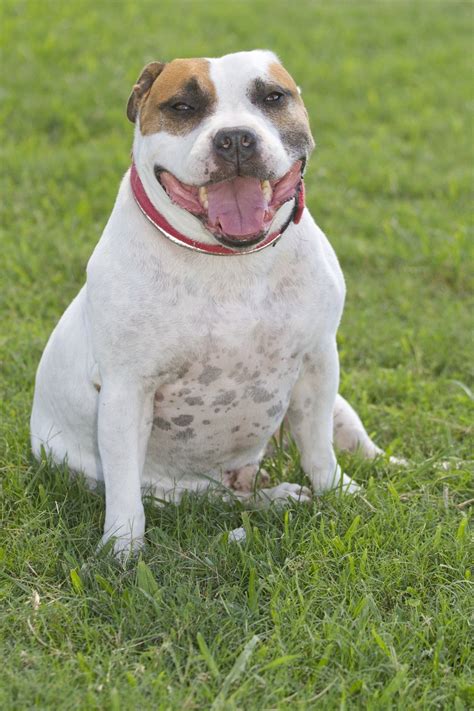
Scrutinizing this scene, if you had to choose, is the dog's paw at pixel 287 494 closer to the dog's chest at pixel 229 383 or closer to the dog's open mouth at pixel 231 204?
the dog's chest at pixel 229 383

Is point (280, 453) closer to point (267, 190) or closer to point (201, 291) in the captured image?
point (201, 291)

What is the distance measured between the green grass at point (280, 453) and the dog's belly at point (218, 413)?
17 centimetres

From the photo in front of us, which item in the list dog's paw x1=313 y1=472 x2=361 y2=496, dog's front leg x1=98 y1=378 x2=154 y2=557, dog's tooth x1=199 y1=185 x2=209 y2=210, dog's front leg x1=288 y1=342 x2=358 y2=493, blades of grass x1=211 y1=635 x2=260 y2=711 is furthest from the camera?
dog's paw x1=313 y1=472 x2=361 y2=496

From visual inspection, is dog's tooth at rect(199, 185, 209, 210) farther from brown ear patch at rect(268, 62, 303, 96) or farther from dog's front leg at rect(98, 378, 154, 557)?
dog's front leg at rect(98, 378, 154, 557)

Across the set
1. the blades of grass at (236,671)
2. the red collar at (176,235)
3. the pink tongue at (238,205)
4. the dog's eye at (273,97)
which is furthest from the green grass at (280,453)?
the dog's eye at (273,97)

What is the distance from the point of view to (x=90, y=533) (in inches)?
138

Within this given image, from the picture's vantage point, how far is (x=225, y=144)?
9.62 ft

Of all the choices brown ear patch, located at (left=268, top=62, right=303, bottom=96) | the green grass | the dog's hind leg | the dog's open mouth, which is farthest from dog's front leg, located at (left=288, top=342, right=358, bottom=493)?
brown ear patch, located at (left=268, top=62, right=303, bottom=96)

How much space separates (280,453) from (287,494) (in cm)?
40

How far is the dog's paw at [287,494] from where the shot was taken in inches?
144

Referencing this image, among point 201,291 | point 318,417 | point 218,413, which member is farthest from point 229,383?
point 318,417

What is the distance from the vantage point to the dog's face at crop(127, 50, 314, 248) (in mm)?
2959

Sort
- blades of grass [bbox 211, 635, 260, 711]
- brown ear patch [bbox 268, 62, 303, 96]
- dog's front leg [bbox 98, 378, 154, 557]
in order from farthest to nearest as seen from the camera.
Answer: dog's front leg [bbox 98, 378, 154, 557], brown ear patch [bbox 268, 62, 303, 96], blades of grass [bbox 211, 635, 260, 711]

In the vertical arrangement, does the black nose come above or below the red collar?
above
